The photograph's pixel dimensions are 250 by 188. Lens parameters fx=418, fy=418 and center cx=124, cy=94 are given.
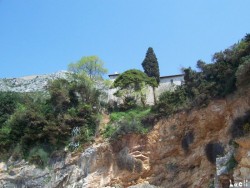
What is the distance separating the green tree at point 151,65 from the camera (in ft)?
128

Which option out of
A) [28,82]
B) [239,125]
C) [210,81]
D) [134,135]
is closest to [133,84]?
[134,135]

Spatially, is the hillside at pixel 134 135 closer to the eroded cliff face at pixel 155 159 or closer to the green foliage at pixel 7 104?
the eroded cliff face at pixel 155 159

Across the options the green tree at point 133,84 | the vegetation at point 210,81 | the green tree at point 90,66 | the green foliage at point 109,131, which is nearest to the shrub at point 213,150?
the vegetation at point 210,81

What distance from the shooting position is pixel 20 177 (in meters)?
28.0

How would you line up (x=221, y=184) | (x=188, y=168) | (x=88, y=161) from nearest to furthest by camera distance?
(x=221, y=184), (x=188, y=168), (x=88, y=161)

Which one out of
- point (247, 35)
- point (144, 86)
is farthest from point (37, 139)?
point (247, 35)

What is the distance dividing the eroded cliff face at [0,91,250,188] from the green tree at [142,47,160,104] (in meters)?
11.3

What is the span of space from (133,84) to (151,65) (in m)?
6.22

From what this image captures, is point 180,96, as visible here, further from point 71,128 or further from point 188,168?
point 71,128

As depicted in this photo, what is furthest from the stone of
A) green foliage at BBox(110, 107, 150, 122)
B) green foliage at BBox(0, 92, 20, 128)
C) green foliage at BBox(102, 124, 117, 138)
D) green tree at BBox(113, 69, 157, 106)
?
green tree at BBox(113, 69, 157, 106)

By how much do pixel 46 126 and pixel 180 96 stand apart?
9666 mm

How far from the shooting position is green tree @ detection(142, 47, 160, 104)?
3900 centimetres

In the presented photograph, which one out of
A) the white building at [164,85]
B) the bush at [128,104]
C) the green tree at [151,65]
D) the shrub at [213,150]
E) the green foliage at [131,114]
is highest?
the green tree at [151,65]

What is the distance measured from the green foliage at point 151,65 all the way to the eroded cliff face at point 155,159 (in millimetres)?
11316
